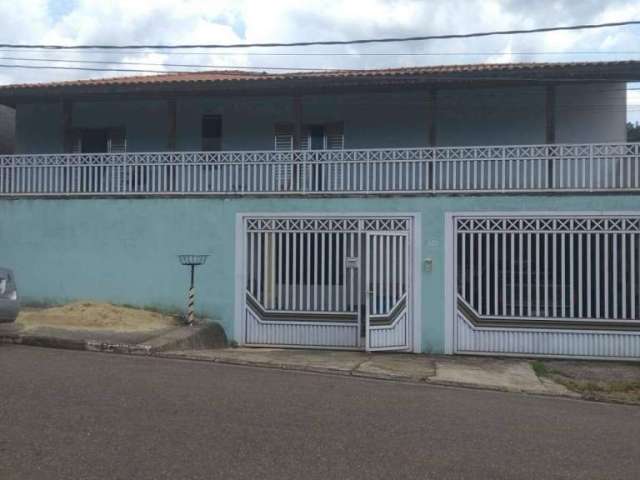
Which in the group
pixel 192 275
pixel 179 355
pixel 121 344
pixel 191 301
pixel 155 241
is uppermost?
pixel 155 241

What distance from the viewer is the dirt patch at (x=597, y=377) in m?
8.49

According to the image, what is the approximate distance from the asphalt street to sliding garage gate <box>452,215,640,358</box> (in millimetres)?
2946

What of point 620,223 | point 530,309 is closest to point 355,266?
point 530,309

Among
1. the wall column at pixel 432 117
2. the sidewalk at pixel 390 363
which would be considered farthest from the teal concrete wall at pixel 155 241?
the wall column at pixel 432 117

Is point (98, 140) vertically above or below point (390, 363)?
above

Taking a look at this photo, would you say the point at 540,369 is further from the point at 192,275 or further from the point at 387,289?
the point at 192,275

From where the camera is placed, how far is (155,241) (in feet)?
41.2

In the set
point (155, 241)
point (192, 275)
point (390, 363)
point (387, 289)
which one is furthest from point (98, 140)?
point (390, 363)

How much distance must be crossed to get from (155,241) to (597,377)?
7881 mm

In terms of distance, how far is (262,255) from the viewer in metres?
12.1

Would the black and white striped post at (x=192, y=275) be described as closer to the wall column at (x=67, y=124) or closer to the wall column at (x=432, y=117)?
the wall column at (x=432, y=117)

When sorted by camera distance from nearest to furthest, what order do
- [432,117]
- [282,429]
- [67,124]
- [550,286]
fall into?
[282,429] → [550,286] → [432,117] → [67,124]

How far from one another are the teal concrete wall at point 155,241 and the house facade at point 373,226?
0.03 metres

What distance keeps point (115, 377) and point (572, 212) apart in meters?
7.55
